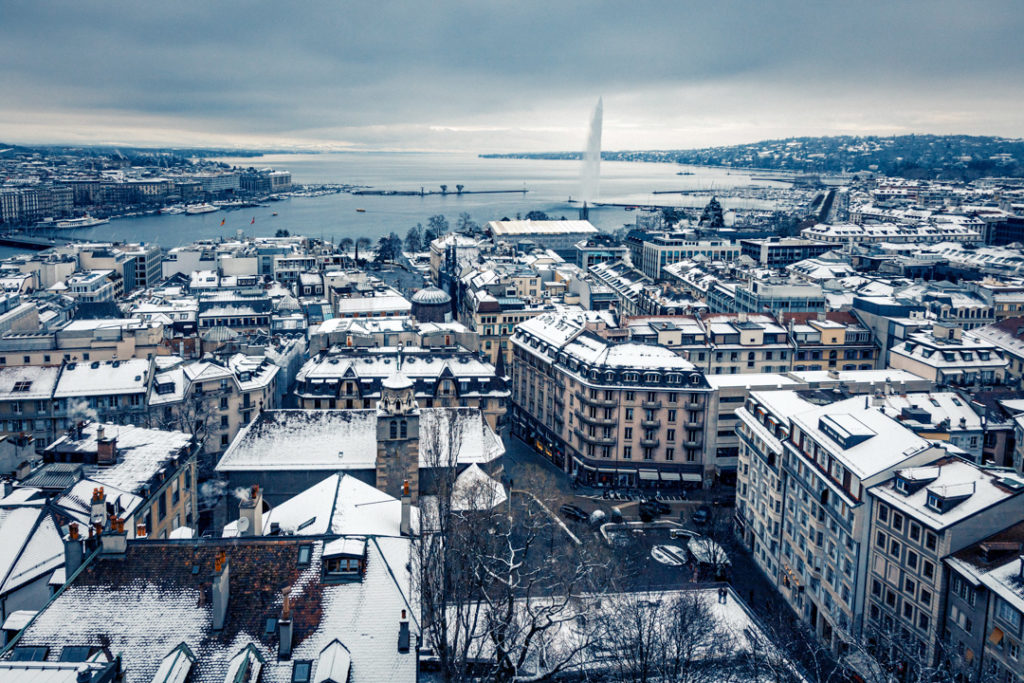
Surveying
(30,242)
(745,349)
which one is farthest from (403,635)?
(30,242)

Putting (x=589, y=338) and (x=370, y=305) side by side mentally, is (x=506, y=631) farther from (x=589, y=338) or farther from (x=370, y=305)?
(x=370, y=305)

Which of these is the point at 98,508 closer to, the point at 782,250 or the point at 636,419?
the point at 636,419

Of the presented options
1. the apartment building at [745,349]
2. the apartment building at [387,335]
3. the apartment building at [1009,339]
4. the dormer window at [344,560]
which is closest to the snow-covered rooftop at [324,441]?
the dormer window at [344,560]

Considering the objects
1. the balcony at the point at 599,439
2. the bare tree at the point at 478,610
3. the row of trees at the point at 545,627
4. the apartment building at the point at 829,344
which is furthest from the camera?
the apartment building at the point at 829,344

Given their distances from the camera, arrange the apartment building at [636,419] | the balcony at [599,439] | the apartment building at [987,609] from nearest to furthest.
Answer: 1. the apartment building at [987,609]
2. the apartment building at [636,419]
3. the balcony at [599,439]

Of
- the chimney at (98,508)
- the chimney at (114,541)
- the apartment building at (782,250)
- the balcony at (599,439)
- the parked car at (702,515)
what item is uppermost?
the apartment building at (782,250)

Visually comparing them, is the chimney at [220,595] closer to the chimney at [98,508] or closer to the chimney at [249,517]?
the chimney at [98,508]

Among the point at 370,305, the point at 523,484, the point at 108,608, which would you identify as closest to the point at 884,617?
the point at 523,484
